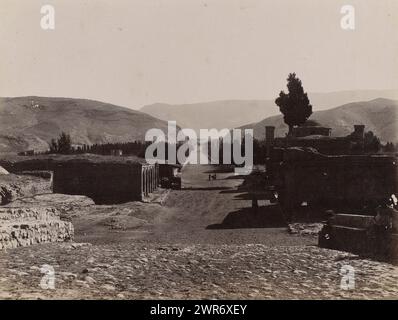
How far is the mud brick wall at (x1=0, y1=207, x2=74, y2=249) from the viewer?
10.1 metres

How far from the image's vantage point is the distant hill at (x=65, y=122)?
82.6 metres

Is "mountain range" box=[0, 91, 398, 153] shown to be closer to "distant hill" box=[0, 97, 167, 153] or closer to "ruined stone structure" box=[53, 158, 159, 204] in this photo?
"distant hill" box=[0, 97, 167, 153]

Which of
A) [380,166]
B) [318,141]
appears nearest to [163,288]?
[380,166]

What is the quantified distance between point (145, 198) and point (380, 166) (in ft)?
45.6

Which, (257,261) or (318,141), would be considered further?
(318,141)

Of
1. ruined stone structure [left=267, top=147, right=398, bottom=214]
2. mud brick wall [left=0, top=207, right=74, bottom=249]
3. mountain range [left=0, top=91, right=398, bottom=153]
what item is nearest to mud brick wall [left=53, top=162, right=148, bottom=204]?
ruined stone structure [left=267, top=147, right=398, bottom=214]

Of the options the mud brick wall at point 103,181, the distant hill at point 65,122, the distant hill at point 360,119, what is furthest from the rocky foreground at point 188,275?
the distant hill at point 360,119

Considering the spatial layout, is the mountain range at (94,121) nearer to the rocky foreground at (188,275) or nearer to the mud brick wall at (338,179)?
the mud brick wall at (338,179)

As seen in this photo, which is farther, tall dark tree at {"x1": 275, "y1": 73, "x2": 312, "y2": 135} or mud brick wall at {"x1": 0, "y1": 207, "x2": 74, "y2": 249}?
tall dark tree at {"x1": 275, "y1": 73, "x2": 312, "y2": 135}

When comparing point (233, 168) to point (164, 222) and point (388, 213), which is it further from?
point (388, 213)

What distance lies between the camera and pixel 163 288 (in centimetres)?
729

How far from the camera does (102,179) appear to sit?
2745cm

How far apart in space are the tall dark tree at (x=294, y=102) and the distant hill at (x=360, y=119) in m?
43.5

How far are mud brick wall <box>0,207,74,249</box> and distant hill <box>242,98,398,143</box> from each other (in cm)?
8715
